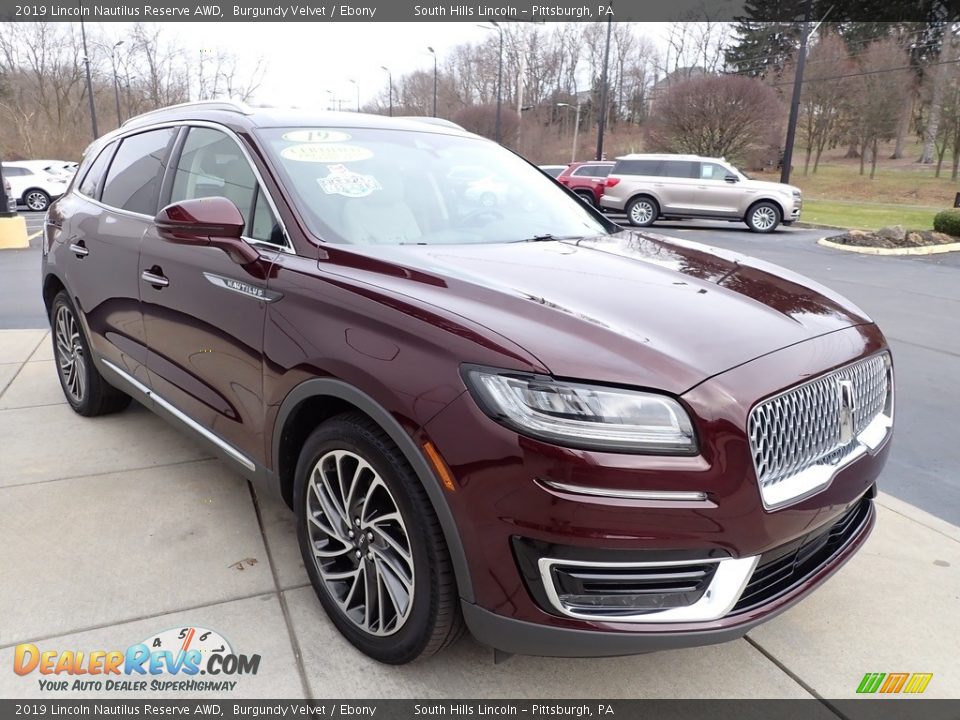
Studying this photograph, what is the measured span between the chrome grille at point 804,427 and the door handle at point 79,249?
11.8 ft

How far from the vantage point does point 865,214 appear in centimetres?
2398

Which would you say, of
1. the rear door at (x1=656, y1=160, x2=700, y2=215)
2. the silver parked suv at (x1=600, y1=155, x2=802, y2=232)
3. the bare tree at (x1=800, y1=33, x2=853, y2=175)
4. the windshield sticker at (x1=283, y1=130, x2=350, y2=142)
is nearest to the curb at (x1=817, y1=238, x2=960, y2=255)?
the silver parked suv at (x1=600, y1=155, x2=802, y2=232)

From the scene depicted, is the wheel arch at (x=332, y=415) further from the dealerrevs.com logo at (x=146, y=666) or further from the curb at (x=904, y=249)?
the curb at (x=904, y=249)

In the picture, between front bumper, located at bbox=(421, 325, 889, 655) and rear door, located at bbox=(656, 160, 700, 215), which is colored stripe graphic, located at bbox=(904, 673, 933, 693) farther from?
rear door, located at bbox=(656, 160, 700, 215)

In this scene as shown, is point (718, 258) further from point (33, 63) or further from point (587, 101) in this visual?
point (587, 101)

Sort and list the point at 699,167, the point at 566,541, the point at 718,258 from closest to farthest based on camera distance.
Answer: the point at 566,541
the point at 718,258
the point at 699,167

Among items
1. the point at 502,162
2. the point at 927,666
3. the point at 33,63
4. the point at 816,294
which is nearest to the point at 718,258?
the point at 816,294

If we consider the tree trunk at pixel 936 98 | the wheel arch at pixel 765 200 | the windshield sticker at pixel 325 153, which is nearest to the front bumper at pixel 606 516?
the windshield sticker at pixel 325 153

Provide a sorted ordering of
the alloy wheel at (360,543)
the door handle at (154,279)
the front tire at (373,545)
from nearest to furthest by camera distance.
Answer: the front tire at (373,545)
the alloy wheel at (360,543)
the door handle at (154,279)

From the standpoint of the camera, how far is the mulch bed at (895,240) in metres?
14.0

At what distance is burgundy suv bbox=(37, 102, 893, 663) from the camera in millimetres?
1754

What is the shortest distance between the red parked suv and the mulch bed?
21.9 ft

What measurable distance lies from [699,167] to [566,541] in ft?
59.5

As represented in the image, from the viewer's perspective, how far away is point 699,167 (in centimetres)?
1817
